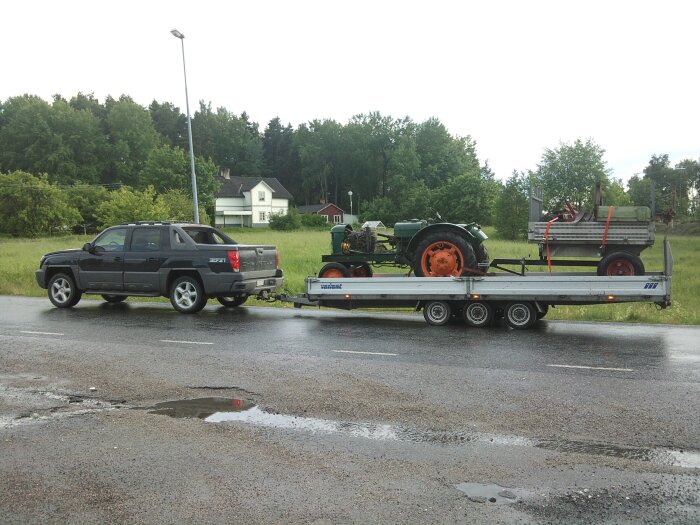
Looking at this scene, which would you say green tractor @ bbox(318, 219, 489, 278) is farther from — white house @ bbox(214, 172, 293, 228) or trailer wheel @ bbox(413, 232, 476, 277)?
white house @ bbox(214, 172, 293, 228)

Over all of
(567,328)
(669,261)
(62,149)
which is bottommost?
(567,328)

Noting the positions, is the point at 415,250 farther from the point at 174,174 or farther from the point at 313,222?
the point at 313,222

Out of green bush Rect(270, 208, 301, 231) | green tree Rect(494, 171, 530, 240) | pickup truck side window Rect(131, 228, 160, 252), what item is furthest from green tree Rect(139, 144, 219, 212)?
pickup truck side window Rect(131, 228, 160, 252)

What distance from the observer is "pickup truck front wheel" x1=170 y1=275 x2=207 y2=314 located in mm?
13172

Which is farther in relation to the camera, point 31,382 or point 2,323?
point 2,323

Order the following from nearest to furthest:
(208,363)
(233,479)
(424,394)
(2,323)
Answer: (233,479) < (424,394) < (208,363) < (2,323)

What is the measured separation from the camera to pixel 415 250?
11961 mm

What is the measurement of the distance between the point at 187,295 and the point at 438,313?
5.25 meters

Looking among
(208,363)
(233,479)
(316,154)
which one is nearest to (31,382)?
(208,363)

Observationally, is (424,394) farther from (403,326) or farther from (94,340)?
(94,340)

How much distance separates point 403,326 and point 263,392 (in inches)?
191

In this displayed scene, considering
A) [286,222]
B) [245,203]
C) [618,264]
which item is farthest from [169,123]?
[618,264]

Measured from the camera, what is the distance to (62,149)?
83562mm

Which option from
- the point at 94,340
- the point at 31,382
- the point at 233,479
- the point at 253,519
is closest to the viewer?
the point at 253,519
